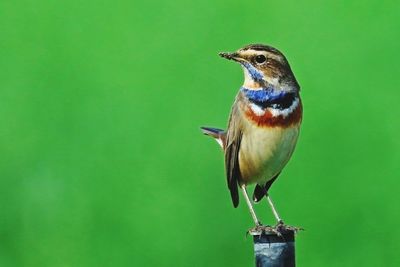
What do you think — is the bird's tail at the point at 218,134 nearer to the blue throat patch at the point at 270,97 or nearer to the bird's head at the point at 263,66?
the blue throat patch at the point at 270,97

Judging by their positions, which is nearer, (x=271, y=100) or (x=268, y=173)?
(x=271, y=100)

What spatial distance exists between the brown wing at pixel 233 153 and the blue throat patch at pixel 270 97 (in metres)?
0.23

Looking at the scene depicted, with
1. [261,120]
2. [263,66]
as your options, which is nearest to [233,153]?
[261,120]

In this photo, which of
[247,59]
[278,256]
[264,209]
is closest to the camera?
[278,256]

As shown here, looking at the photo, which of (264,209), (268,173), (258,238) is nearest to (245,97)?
(268,173)

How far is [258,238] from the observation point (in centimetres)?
375

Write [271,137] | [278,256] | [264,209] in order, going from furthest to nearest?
[264,209] → [271,137] → [278,256]

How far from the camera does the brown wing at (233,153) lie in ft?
16.9

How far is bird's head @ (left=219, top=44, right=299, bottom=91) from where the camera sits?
466cm

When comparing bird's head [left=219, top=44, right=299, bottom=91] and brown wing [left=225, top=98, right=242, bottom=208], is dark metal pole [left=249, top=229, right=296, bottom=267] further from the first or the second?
brown wing [left=225, top=98, right=242, bottom=208]

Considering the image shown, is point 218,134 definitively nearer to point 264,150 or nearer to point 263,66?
point 264,150

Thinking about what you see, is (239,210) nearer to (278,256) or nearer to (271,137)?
(271,137)

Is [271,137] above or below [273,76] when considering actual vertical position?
below

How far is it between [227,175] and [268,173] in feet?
0.74
